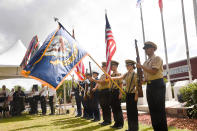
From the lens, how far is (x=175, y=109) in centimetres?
671

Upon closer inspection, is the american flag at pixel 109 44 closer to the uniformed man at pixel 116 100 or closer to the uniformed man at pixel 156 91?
the uniformed man at pixel 116 100

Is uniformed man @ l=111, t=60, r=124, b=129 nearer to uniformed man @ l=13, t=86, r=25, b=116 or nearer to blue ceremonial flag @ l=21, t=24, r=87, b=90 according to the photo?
blue ceremonial flag @ l=21, t=24, r=87, b=90

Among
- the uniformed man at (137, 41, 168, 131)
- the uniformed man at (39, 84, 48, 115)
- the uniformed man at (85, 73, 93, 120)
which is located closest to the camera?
the uniformed man at (137, 41, 168, 131)

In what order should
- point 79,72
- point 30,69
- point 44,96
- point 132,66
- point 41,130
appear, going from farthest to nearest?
point 44,96 → point 79,72 → point 30,69 → point 41,130 → point 132,66

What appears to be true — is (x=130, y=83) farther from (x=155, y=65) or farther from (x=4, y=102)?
(x=4, y=102)

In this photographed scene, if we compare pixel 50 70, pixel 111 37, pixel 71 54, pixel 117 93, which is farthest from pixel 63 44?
pixel 117 93

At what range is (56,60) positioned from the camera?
6.62 meters

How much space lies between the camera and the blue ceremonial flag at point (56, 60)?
6277mm

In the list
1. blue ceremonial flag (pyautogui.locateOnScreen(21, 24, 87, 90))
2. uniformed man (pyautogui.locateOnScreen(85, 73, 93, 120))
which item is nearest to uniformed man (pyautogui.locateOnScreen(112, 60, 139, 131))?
blue ceremonial flag (pyautogui.locateOnScreen(21, 24, 87, 90))

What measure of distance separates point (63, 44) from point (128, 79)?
2.97 meters

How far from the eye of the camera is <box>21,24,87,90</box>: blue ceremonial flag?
6.28 metres

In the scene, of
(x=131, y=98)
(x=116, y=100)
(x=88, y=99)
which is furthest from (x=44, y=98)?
(x=131, y=98)

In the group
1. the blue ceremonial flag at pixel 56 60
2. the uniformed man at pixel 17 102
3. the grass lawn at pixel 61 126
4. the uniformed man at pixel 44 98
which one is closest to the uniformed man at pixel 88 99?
the grass lawn at pixel 61 126

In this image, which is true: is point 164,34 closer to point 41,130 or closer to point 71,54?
point 71,54
